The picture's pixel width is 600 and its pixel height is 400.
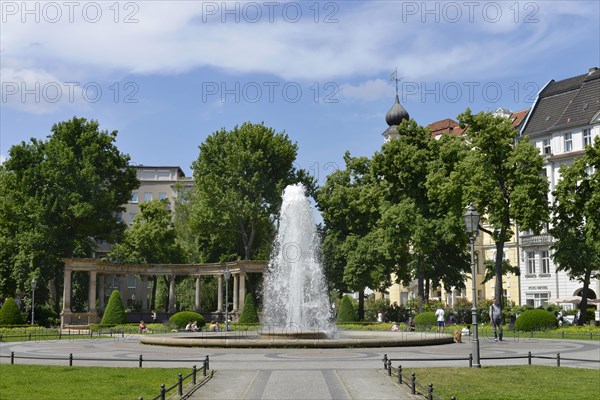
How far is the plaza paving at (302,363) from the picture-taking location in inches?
695

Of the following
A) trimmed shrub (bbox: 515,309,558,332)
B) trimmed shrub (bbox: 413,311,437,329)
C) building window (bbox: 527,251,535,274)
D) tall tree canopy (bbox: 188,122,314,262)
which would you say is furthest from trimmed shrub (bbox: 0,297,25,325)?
building window (bbox: 527,251,535,274)

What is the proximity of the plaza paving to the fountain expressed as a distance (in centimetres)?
1103

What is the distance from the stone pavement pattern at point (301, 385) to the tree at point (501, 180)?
30574 mm

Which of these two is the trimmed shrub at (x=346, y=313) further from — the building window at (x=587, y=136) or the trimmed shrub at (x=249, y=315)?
the building window at (x=587, y=136)

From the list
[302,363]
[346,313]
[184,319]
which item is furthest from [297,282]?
[302,363]

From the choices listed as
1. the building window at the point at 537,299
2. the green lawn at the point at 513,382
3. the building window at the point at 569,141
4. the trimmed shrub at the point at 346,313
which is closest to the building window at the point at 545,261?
the building window at the point at 537,299

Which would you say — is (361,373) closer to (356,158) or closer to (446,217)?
(446,217)

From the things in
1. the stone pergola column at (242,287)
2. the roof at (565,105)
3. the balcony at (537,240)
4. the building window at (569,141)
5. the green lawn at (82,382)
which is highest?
the roof at (565,105)

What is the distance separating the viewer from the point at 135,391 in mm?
17703

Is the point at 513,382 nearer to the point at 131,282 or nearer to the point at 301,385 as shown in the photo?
the point at 301,385

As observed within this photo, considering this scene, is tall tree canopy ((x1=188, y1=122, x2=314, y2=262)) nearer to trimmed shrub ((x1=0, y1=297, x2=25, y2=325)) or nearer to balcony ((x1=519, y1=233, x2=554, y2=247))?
trimmed shrub ((x1=0, y1=297, x2=25, y2=325))

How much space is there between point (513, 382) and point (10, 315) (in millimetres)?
46389

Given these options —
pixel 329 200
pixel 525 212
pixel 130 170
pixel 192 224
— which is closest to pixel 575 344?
pixel 525 212

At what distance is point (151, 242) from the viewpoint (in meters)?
79.3
